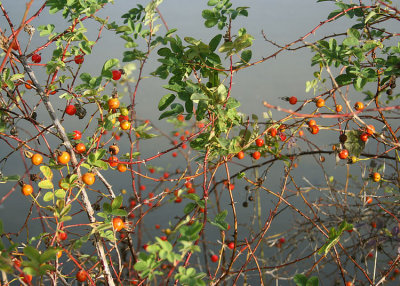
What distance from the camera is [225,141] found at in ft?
5.62

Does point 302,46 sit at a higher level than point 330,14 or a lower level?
lower

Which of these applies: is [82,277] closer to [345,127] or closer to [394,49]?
[345,127]

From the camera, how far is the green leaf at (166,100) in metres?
1.77

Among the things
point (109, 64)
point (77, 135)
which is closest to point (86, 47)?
point (109, 64)

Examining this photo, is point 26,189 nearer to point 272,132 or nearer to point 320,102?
point 272,132

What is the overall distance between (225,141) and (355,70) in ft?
2.45

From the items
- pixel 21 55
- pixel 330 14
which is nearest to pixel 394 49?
pixel 330 14

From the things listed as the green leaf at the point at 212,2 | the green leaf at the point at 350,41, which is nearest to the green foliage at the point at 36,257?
the green leaf at the point at 212,2

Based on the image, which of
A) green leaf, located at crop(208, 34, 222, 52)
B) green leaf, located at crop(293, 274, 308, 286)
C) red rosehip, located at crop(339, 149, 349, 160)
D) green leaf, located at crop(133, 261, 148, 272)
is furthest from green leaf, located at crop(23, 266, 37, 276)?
red rosehip, located at crop(339, 149, 349, 160)

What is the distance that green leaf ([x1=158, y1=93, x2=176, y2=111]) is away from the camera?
1771mm

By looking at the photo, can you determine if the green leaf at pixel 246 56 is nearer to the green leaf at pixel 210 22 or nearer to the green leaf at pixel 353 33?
the green leaf at pixel 210 22

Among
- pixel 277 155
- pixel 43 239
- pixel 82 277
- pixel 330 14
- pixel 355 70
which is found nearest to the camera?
pixel 82 277

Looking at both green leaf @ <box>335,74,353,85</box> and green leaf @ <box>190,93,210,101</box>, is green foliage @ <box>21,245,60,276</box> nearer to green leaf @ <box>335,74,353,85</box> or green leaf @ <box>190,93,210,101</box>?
green leaf @ <box>190,93,210,101</box>

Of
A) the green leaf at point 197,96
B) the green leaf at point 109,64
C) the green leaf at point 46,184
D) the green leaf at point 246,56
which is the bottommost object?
the green leaf at point 46,184
